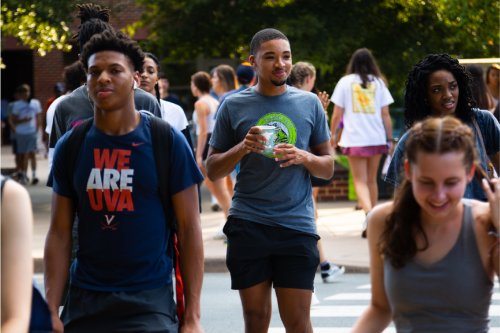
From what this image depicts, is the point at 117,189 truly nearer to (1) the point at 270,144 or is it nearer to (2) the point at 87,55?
(2) the point at 87,55

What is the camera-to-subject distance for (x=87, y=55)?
17.3 feet

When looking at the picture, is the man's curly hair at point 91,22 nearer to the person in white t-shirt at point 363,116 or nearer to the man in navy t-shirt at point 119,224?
the man in navy t-shirt at point 119,224

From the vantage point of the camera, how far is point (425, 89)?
20.3 feet

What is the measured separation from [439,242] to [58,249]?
175 centimetres

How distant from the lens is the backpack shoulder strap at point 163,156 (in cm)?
495

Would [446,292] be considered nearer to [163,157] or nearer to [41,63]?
[163,157]

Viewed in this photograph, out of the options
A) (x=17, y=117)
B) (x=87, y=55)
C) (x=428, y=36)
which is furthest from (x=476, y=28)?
(x=87, y=55)

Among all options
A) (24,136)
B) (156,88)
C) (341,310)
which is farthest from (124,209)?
(24,136)

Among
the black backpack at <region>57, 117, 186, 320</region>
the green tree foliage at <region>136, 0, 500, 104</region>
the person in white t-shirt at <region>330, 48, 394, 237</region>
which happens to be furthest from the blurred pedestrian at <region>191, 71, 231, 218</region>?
the black backpack at <region>57, 117, 186, 320</region>

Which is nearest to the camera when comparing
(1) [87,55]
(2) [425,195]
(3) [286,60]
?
(2) [425,195]

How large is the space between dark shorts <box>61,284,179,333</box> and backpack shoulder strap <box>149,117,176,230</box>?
1.14 ft

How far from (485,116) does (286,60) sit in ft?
3.73

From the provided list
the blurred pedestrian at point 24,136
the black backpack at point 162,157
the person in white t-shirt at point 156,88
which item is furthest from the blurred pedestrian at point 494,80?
the blurred pedestrian at point 24,136

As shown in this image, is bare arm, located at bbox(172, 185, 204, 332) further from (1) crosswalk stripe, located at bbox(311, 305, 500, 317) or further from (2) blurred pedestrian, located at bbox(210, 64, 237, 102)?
(2) blurred pedestrian, located at bbox(210, 64, 237, 102)
